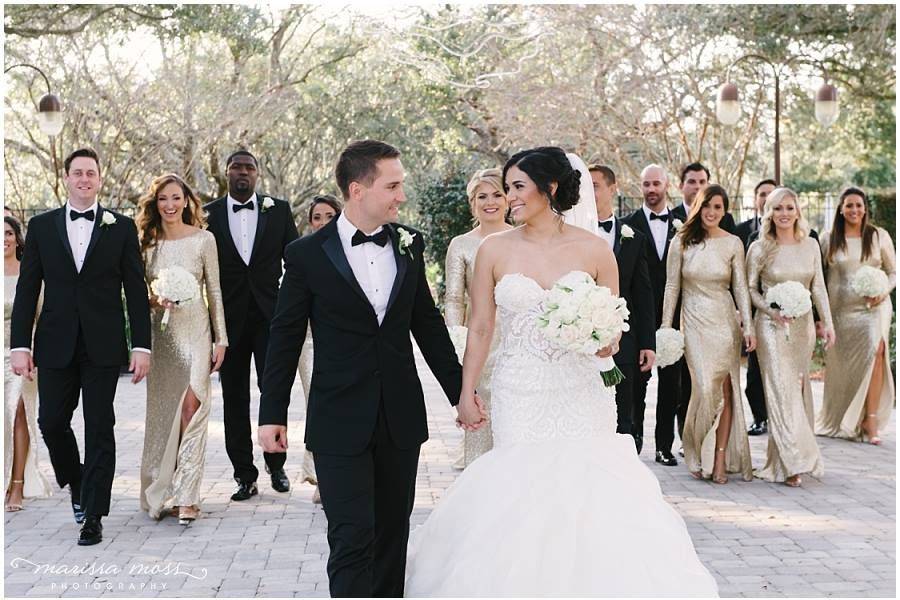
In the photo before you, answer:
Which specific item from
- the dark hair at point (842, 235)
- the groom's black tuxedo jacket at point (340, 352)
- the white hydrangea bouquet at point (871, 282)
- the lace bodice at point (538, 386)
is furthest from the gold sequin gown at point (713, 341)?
the groom's black tuxedo jacket at point (340, 352)

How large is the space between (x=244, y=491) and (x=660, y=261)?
13.9 ft

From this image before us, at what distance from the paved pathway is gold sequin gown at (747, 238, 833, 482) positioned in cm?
27

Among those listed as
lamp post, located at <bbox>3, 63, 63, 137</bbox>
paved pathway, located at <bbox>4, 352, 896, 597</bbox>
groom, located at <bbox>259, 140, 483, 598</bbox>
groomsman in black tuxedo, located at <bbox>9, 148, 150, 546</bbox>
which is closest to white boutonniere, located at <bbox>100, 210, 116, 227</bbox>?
groomsman in black tuxedo, located at <bbox>9, 148, 150, 546</bbox>

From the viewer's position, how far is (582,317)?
206 inches

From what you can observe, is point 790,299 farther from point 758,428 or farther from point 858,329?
point 758,428

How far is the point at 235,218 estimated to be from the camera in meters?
8.53

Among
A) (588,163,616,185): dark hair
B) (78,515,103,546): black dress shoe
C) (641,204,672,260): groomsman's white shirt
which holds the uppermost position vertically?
(588,163,616,185): dark hair

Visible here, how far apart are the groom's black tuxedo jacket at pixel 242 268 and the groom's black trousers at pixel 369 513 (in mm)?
3560

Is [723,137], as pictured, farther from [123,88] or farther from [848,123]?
[123,88]

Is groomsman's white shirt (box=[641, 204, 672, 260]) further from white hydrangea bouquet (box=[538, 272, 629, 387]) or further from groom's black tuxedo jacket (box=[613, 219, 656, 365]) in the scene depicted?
white hydrangea bouquet (box=[538, 272, 629, 387])

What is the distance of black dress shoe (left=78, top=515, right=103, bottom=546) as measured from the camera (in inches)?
283

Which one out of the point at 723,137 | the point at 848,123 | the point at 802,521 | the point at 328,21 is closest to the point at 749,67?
the point at 723,137

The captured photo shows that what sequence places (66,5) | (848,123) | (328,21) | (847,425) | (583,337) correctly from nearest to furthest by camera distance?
1. (583,337)
2. (847,425)
3. (66,5)
4. (848,123)
5. (328,21)

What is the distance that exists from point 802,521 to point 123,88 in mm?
21349
